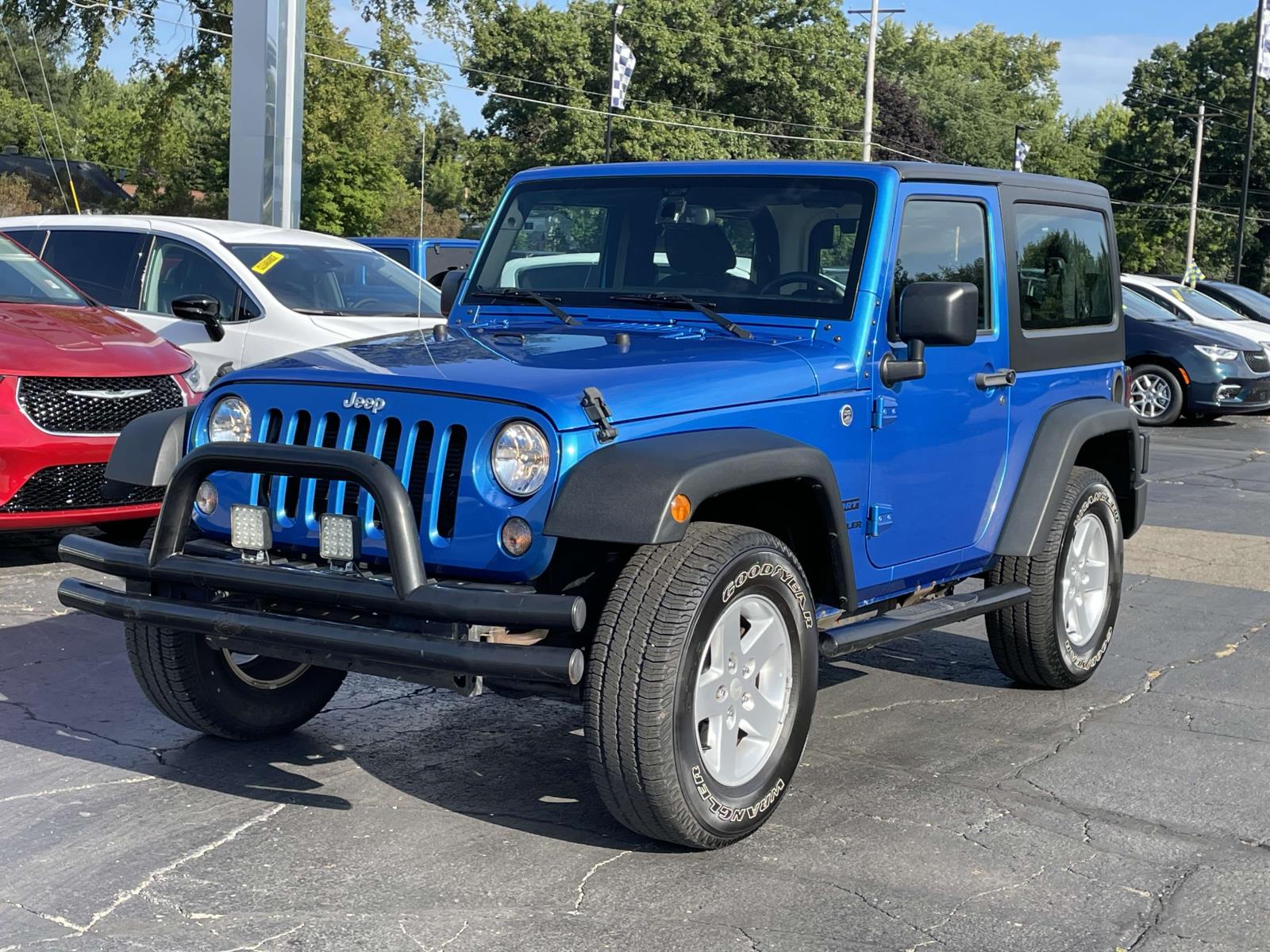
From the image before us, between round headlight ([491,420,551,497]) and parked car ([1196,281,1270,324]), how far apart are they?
20915 mm

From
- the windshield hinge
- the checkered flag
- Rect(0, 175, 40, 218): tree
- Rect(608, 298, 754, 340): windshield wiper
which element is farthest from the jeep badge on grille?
Rect(0, 175, 40, 218): tree

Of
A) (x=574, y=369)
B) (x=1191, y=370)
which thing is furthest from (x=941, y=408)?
(x=1191, y=370)

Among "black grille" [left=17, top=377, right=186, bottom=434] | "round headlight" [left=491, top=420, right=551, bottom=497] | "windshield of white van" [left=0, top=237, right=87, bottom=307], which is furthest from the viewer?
"windshield of white van" [left=0, top=237, right=87, bottom=307]

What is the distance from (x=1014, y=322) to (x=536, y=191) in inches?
74.4

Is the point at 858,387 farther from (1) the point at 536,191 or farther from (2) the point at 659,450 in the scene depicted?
(1) the point at 536,191

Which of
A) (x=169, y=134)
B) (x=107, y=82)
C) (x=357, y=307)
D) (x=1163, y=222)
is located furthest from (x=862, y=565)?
(x=107, y=82)

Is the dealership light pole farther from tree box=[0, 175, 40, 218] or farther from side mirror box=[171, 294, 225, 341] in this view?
tree box=[0, 175, 40, 218]

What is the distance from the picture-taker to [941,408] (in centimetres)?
542

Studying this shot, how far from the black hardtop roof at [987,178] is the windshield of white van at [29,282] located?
5.51 metres

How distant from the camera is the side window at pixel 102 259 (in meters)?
10.8

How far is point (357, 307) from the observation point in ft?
36.2

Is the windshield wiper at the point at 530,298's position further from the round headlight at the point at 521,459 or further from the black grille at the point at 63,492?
the black grille at the point at 63,492

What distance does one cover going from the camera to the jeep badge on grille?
14.0ft

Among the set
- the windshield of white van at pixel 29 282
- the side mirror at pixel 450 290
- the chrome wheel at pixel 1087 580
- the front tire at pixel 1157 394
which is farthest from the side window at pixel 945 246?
the front tire at pixel 1157 394
